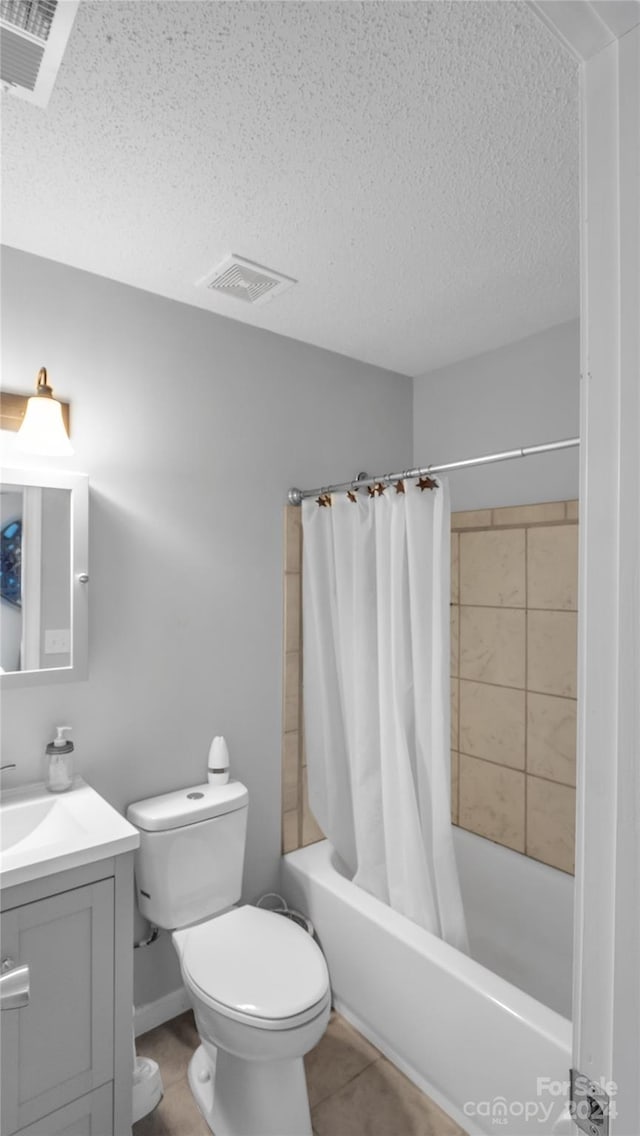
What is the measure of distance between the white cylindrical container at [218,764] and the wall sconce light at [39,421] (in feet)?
3.49

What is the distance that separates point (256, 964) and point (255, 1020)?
0.19m

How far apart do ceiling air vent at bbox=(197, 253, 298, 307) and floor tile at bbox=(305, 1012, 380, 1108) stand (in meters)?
2.40

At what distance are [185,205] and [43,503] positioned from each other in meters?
0.89

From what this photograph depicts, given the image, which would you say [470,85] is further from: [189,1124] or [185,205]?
[189,1124]

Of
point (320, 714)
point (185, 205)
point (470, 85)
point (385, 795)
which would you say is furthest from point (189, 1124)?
point (470, 85)

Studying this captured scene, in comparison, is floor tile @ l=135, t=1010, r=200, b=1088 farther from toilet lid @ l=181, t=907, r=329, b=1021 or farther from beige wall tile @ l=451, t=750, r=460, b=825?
beige wall tile @ l=451, t=750, r=460, b=825

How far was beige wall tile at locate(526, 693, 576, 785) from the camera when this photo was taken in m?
2.13

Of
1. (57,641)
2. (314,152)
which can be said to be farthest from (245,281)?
(57,641)

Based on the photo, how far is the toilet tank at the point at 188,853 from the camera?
182cm

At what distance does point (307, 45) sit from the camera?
105 cm

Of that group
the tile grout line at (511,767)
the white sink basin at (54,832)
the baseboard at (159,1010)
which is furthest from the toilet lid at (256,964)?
the tile grout line at (511,767)

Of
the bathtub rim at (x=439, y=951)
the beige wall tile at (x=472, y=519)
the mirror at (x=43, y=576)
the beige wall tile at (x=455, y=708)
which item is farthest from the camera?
the beige wall tile at (x=455, y=708)

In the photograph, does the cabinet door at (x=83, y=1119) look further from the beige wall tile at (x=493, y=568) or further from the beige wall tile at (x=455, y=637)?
the beige wall tile at (x=493, y=568)

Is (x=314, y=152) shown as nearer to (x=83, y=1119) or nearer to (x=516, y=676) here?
(x=516, y=676)
